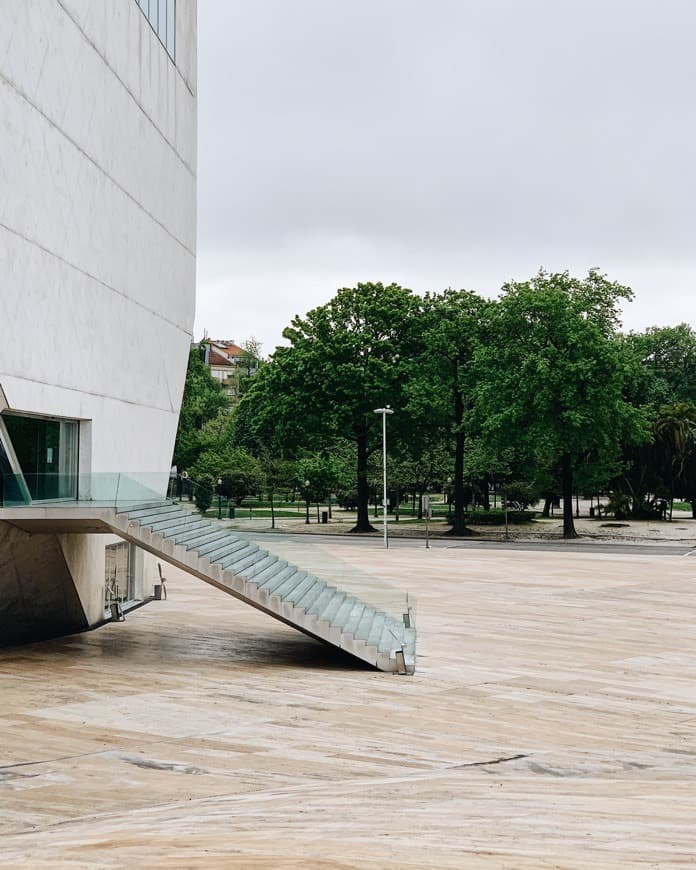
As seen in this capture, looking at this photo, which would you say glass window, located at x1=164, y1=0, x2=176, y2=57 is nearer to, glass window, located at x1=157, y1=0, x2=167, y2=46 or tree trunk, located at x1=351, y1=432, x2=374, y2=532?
glass window, located at x1=157, y1=0, x2=167, y2=46

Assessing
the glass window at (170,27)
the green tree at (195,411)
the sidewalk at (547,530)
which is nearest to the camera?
the glass window at (170,27)

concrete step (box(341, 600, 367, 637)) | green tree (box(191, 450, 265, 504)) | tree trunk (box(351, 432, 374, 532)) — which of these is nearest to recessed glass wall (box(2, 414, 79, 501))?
concrete step (box(341, 600, 367, 637))

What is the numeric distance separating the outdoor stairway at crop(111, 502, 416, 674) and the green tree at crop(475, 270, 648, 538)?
3375cm

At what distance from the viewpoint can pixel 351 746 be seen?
524 inches

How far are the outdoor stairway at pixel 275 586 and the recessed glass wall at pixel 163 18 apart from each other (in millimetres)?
13974

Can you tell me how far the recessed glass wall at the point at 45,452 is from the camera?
63.0ft

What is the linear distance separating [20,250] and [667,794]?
14.9 meters

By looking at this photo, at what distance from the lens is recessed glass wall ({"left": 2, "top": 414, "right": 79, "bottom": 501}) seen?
19.2m

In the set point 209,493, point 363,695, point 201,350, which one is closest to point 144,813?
point 363,695

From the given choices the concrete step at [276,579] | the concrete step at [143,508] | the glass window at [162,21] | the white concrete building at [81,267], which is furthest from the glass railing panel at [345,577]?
the glass window at [162,21]

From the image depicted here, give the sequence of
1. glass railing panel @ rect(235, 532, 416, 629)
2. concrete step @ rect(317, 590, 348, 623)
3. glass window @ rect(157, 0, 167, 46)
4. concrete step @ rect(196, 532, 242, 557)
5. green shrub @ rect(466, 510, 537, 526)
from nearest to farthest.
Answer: concrete step @ rect(196, 532, 242, 557), concrete step @ rect(317, 590, 348, 623), glass railing panel @ rect(235, 532, 416, 629), glass window @ rect(157, 0, 167, 46), green shrub @ rect(466, 510, 537, 526)

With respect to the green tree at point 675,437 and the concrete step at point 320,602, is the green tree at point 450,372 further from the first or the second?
the concrete step at point 320,602

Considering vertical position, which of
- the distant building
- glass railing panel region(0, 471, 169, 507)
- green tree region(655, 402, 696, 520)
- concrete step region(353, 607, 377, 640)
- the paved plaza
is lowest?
the paved plaza

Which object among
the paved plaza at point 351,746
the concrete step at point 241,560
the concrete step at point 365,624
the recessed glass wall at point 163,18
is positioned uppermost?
the recessed glass wall at point 163,18
